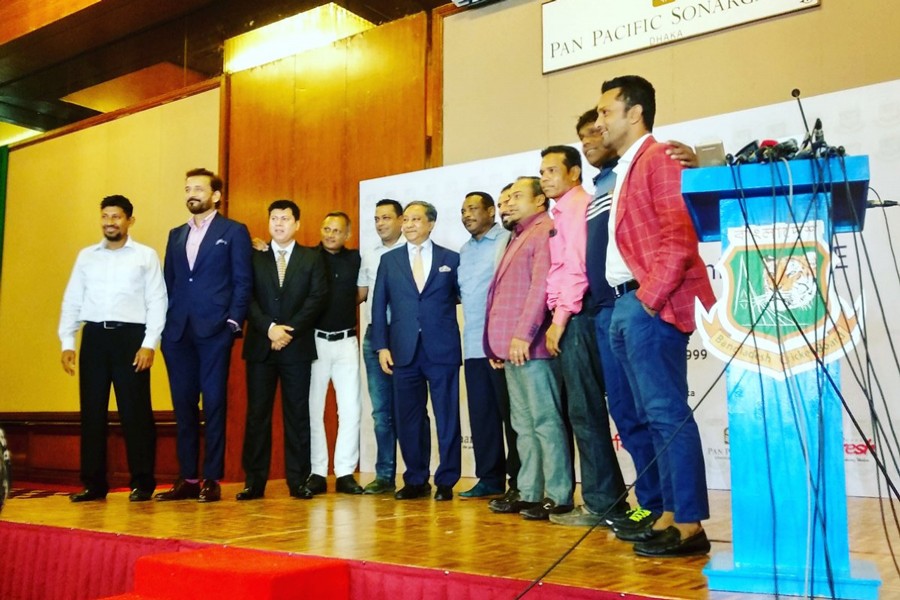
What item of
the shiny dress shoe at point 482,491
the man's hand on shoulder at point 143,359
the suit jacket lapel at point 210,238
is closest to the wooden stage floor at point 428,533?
the shiny dress shoe at point 482,491

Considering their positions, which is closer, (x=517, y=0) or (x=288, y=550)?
(x=288, y=550)

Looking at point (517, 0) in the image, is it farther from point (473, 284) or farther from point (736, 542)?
point (736, 542)

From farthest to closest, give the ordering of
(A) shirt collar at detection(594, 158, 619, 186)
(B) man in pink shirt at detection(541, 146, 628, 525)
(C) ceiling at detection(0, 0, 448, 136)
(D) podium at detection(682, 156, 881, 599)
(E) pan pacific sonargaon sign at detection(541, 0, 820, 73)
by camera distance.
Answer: (C) ceiling at detection(0, 0, 448, 136), (E) pan pacific sonargaon sign at detection(541, 0, 820, 73), (B) man in pink shirt at detection(541, 146, 628, 525), (A) shirt collar at detection(594, 158, 619, 186), (D) podium at detection(682, 156, 881, 599)

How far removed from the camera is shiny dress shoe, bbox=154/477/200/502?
4004mm

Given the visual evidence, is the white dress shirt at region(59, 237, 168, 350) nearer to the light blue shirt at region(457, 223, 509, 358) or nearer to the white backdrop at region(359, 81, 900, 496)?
the light blue shirt at region(457, 223, 509, 358)

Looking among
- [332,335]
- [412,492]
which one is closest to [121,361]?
[332,335]

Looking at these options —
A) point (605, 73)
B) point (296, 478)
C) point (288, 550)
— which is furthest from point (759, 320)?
point (605, 73)

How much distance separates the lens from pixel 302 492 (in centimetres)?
403

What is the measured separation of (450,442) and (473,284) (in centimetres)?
74

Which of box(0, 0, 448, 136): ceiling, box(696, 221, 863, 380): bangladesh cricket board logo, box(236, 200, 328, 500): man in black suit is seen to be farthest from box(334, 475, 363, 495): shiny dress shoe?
box(0, 0, 448, 136): ceiling

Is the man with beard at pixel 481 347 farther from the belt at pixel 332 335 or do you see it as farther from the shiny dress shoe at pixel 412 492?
the belt at pixel 332 335

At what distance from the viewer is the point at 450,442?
3973mm

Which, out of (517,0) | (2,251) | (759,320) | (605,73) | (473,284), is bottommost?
(759,320)

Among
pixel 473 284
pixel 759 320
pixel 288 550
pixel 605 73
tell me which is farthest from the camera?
pixel 605 73
